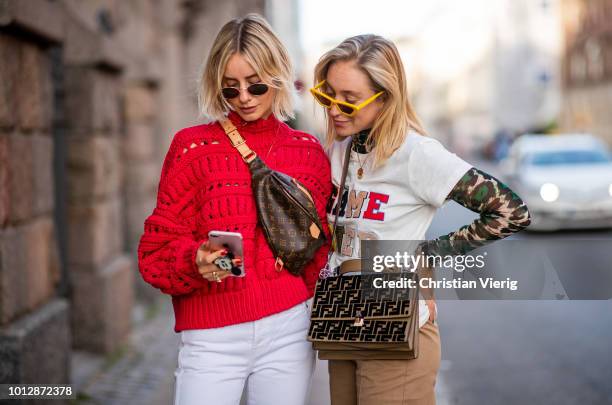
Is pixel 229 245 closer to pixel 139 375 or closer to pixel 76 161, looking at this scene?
pixel 139 375

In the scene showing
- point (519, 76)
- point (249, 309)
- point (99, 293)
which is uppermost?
point (519, 76)

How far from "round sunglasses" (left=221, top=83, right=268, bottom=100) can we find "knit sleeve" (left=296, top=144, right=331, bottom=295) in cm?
30

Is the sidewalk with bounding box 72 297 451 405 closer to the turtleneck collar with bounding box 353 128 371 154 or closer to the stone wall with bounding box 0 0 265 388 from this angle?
the stone wall with bounding box 0 0 265 388

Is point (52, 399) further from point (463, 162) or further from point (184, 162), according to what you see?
point (463, 162)

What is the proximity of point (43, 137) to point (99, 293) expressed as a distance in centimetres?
171

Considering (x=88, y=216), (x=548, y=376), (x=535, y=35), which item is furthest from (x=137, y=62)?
(x=535, y=35)

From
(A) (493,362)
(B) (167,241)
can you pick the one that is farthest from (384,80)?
(A) (493,362)

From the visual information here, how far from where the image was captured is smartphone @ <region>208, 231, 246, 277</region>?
214 centimetres

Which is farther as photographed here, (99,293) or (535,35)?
(535,35)

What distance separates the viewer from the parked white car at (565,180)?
11.6 metres

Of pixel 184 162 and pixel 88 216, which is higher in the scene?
pixel 184 162

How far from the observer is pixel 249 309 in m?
2.48

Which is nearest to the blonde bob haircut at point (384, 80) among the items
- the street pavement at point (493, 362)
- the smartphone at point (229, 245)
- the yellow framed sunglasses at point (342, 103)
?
the yellow framed sunglasses at point (342, 103)

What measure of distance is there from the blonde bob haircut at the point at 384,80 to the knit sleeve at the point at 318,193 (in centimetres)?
24
